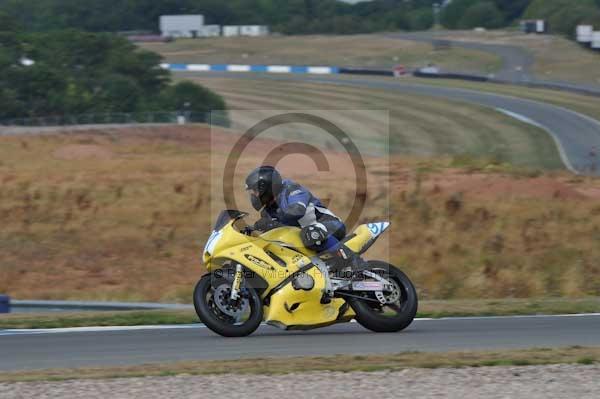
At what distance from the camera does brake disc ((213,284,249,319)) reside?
1054cm

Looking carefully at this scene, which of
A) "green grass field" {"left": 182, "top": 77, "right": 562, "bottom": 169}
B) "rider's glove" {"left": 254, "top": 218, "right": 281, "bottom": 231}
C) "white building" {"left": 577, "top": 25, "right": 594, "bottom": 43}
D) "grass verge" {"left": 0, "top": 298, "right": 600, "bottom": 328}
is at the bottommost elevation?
"green grass field" {"left": 182, "top": 77, "right": 562, "bottom": 169}

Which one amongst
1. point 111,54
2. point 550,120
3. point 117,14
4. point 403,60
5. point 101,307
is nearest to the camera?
point 101,307

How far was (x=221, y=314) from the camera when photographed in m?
10.6

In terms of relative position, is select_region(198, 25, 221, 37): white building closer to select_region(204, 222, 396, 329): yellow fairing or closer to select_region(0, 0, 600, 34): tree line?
select_region(0, 0, 600, 34): tree line

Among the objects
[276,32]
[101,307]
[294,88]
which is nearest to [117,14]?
[276,32]

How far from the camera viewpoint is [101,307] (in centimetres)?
1548

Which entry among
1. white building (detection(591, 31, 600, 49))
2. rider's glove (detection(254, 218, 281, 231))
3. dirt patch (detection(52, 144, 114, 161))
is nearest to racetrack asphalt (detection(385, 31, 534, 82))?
white building (detection(591, 31, 600, 49))

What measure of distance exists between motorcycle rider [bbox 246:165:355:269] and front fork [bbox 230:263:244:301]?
1.55 feet

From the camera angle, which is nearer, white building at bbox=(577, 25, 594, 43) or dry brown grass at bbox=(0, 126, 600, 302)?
dry brown grass at bbox=(0, 126, 600, 302)

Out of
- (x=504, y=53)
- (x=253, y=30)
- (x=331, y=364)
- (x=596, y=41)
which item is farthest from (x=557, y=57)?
(x=331, y=364)

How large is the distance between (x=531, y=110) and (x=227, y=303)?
155 feet

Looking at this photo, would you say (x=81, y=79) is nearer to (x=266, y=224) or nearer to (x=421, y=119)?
(x=421, y=119)

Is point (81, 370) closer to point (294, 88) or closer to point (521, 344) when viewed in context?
point (521, 344)

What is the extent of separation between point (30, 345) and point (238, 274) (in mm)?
2257
